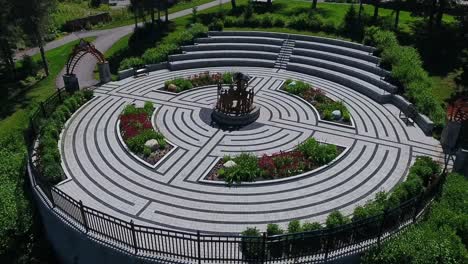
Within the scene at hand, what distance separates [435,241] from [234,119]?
13.6 m

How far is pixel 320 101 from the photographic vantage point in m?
27.1

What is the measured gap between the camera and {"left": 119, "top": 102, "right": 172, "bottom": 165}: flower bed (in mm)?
20875

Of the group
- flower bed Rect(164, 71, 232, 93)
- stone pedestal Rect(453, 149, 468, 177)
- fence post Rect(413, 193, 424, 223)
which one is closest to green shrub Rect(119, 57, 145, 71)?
flower bed Rect(164, 71, 232, 93)

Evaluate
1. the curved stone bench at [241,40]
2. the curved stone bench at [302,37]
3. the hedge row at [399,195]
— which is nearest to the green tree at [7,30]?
the curved stone bench at [241,40]

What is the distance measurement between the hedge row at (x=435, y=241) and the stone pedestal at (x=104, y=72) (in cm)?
2444

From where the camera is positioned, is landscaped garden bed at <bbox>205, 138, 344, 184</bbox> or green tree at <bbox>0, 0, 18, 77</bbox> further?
green tree at <bbox>0, 0, 18, 77</bbox>

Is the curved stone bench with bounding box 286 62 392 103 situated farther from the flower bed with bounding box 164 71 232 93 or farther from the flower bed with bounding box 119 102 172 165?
the flower bed with bounding box 119 102 172 165

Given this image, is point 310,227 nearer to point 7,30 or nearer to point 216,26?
point 216,26

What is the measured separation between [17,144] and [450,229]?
22.4 metres

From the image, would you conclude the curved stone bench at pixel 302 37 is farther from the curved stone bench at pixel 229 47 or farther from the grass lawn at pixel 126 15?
the grass lawn at pixel 126 15

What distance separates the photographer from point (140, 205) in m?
17.1

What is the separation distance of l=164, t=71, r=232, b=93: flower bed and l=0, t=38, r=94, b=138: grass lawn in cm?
967

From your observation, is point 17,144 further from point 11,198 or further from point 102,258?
point 102,258

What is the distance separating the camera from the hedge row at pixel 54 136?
60.6 feet
